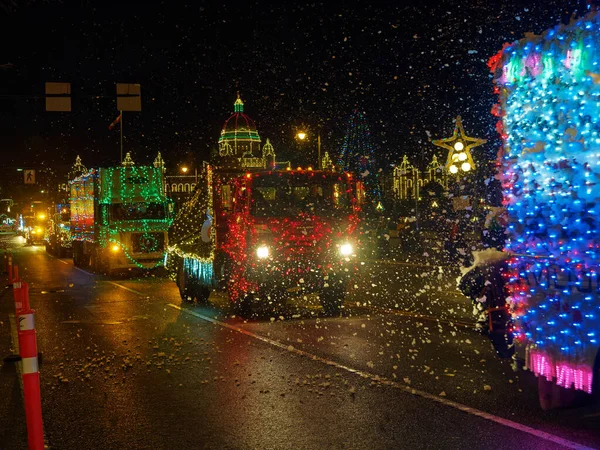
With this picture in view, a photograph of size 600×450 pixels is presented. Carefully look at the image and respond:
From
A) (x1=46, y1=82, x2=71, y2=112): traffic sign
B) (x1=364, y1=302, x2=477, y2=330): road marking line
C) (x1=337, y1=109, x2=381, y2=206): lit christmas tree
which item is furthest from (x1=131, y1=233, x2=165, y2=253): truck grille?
(x1=337, y1=109, x2=381, y2=206): lit christmas tree

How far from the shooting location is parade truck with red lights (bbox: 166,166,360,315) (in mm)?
12258

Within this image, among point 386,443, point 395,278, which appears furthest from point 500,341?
point 395,278

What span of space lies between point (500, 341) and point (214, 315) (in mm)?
6882

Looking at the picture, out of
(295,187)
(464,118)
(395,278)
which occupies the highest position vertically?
(464,118)

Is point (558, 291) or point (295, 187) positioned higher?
point (295, 187)

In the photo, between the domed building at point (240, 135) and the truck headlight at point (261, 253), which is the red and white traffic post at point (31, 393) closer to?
the truck headlight at point (261, 253)

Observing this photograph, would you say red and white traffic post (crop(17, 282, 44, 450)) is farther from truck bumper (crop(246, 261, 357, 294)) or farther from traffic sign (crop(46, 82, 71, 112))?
traffic sign (crop(46, 82, 71, 112))

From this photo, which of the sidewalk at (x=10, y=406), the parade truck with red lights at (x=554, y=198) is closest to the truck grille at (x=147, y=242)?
the sidewalk at (x=10, y=406)

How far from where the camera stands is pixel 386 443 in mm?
5465

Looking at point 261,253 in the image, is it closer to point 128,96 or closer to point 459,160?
point 459,160

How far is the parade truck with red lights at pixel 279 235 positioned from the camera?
1226cm

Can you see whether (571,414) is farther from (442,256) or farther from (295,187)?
(442,256)

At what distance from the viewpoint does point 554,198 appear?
5.86 meters

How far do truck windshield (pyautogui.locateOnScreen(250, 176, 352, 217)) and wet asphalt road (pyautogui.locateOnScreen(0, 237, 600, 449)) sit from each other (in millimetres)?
1843
